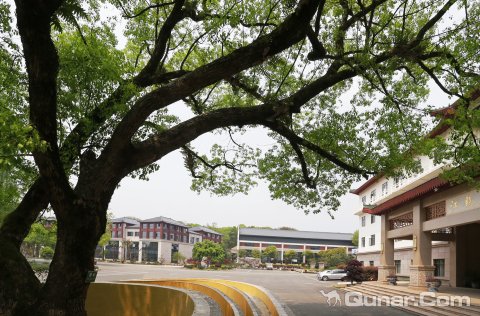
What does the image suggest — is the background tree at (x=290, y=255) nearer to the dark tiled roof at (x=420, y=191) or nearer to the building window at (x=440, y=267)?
the building window at (x=440, y=267)

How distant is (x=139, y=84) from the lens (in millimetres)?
8594

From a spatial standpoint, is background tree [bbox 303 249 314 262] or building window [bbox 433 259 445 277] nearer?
building window [bbox 433 259 445 277]

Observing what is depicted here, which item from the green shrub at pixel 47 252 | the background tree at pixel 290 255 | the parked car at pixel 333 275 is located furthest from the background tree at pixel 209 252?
the parked car at pixel 333 275

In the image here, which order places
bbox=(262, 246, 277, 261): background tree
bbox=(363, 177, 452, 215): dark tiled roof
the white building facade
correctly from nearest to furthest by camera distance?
1. the white building facade
2. bbox=(363, 177, 452, 215): dark tiled roof
3. bbox=(262, 246, 277, 261): background tree

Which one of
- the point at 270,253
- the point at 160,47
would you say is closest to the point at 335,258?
the point at 270,253

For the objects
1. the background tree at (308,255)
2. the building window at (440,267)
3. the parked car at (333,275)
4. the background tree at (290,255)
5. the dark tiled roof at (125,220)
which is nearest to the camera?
the building window at (440,267)

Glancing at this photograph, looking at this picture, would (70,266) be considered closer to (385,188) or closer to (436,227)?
(436,227)

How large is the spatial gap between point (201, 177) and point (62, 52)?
5656mm

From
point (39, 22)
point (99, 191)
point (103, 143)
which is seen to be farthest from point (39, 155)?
point (103, 143)

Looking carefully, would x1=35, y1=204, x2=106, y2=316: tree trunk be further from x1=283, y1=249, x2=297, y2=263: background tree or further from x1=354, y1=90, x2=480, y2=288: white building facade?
x1=283, y1=249, x2=297, y2=263: background tree

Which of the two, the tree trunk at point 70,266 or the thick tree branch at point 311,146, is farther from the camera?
the thick tree branch at point 311,146

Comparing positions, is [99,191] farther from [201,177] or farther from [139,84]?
[201,177]

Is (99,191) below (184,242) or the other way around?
the other way around

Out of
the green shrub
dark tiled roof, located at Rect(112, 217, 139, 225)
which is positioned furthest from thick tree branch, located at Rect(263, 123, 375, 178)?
dark tiled roof, located at Rect(112, 217, 139, 225)
